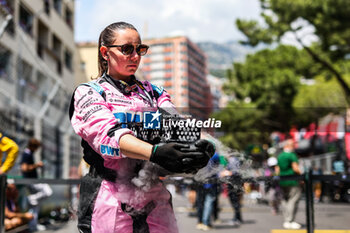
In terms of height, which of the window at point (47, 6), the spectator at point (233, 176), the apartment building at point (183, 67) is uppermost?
the apartment building at point (183, 67)

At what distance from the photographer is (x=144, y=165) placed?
5.64ft

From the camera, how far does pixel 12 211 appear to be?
16.6 ft

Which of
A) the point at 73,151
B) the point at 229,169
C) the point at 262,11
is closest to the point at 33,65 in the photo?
the point at 73,151

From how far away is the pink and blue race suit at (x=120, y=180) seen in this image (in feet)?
5.60

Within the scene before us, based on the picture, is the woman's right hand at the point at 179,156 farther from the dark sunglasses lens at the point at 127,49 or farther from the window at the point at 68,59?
the window at the point at 68,59

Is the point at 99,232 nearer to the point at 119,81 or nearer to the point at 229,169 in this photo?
the point at 119,81

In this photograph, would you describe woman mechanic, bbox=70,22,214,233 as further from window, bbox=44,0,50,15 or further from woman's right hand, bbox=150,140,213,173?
window, bbox=44,0,50,15

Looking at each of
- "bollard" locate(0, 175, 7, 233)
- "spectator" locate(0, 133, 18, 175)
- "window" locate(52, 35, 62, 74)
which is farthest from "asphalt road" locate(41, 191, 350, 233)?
"window" locate(52, 35, 62, 74)

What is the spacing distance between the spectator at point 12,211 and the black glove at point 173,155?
3.49 metres

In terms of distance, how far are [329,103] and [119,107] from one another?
25.6 m

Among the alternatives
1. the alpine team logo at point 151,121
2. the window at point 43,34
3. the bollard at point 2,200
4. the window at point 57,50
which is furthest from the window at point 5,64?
the window at point 57,50

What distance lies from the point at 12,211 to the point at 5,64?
476cm

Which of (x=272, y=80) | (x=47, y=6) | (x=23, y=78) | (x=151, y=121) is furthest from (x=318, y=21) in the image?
(x=272, y=80)

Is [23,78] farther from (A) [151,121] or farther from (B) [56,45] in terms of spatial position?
(B) [56,45]
